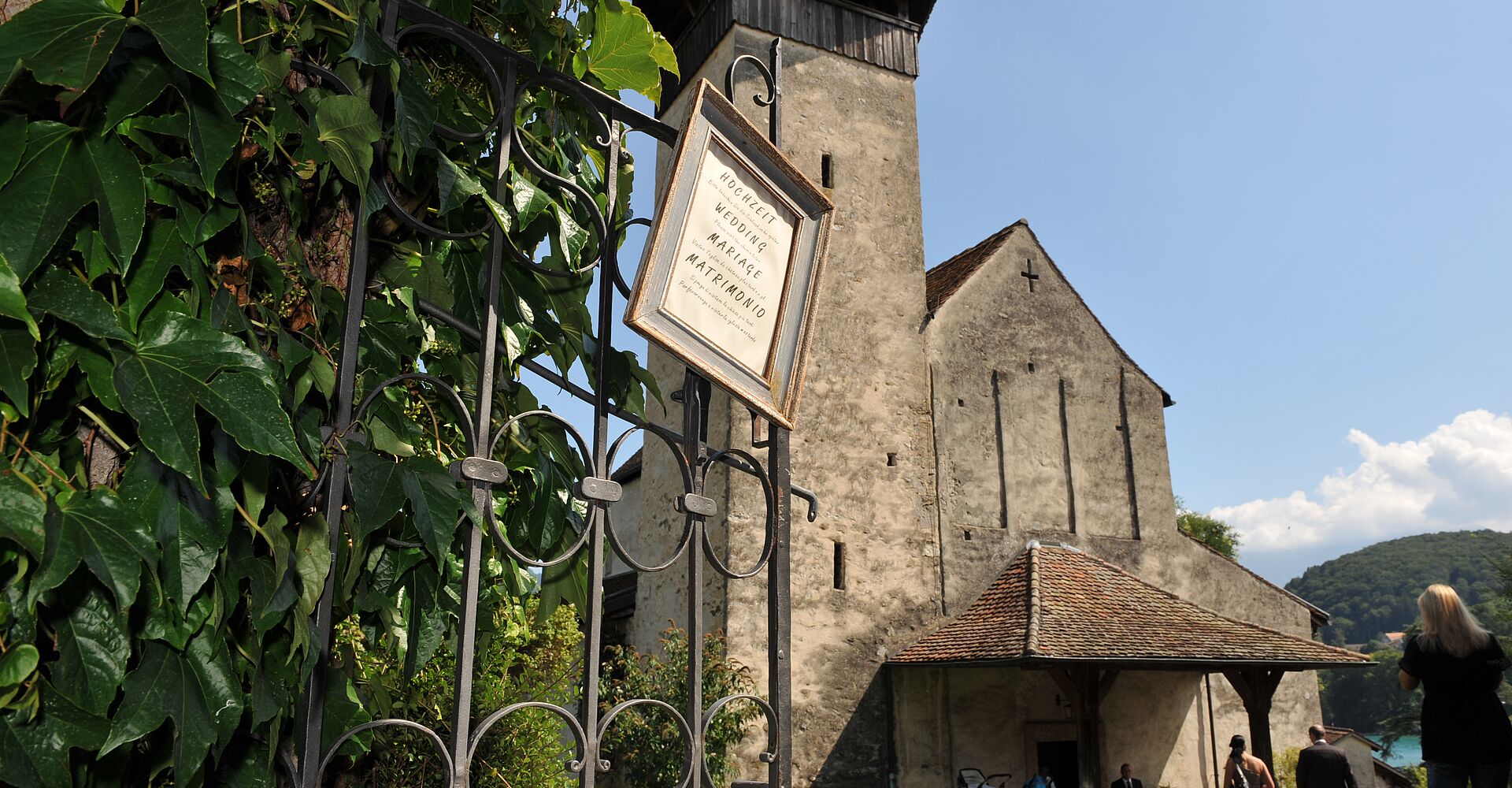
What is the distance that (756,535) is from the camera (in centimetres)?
1184

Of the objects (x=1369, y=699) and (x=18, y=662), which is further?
(x=1369, y=699)

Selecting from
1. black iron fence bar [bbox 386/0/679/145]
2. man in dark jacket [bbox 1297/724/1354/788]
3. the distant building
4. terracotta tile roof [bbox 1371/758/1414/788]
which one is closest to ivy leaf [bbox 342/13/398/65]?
black iron fence bar [bbox 386/0/679/145]

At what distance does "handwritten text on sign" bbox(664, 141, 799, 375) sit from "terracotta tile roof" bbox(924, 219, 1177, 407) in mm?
11938

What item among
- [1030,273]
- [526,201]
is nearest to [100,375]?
[526,201]

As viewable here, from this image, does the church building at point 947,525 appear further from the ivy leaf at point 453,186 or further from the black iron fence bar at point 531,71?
the ivy leaf at point 453,186

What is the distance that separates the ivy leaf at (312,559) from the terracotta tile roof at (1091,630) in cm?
1001

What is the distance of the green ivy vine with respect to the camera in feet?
3.78

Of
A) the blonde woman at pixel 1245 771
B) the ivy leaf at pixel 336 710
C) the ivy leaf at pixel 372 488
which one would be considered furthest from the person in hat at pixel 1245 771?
the ivy leaf at pixel 372 488

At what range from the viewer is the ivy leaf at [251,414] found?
4.07 feet

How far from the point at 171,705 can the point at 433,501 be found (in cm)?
46

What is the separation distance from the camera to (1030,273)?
49.1 feet

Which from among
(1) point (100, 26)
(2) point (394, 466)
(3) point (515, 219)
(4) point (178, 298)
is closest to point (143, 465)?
(4) point (178, 298)

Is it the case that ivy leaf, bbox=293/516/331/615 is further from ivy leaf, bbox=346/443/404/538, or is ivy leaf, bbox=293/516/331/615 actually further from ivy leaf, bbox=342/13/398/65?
ivy leaf, bbox=342/13/398/65

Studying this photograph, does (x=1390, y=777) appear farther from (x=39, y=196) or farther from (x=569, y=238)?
(x=39, y=196)
